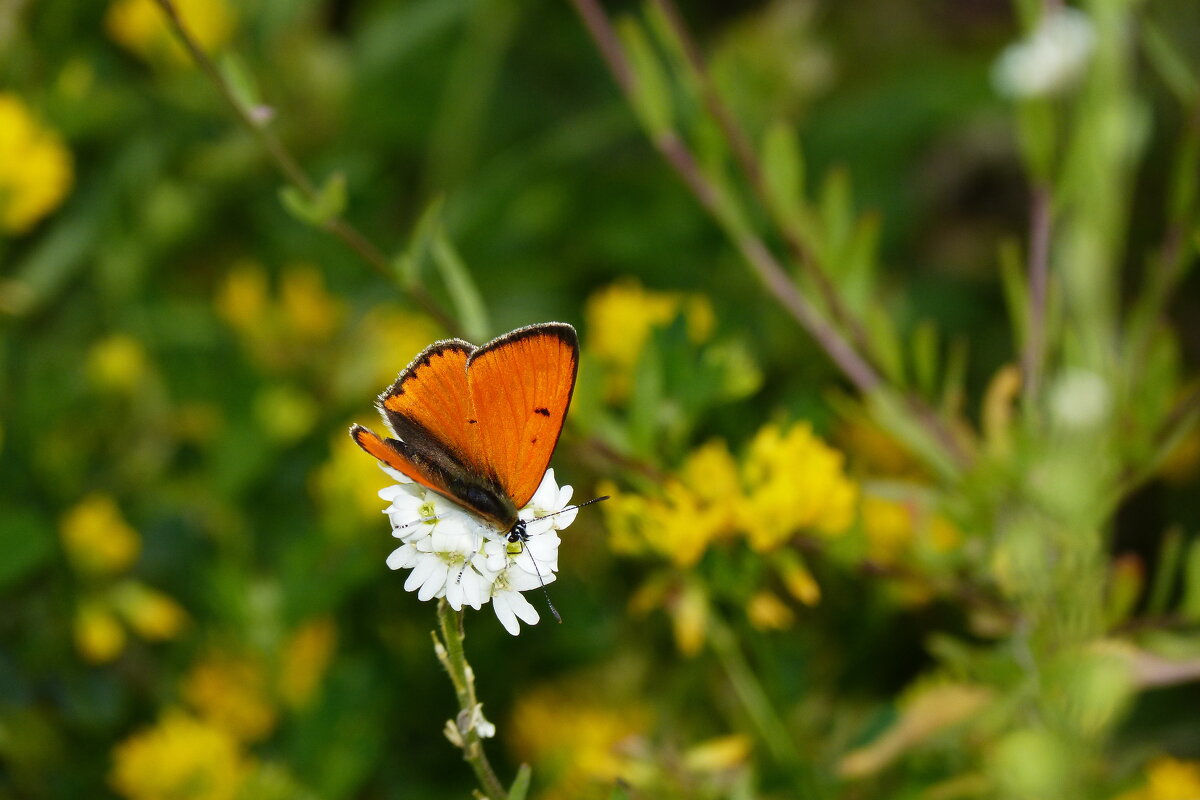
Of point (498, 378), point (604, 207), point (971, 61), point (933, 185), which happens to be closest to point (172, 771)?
point (498, 378)

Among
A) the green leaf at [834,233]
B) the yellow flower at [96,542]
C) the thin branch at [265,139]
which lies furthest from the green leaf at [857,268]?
the yellow flower at [96,542]

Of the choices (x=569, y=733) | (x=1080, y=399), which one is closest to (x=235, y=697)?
(x=569, y=733)

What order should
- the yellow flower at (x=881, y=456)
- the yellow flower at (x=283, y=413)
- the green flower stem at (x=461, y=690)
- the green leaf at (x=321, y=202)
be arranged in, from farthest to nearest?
the yellow flower at (x=881, y=456)
the yellow flower at (x=283, y=413)
the green leaf at (x=321, y=202)
the green flower stem at (x=461, y=690)

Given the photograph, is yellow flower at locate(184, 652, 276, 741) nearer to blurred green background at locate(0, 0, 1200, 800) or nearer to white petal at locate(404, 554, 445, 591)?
blurred green background at locate(0, 0, 1200, 800)

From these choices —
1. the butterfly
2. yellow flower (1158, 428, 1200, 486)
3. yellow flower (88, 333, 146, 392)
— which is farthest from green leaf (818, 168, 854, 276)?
yellow flower (88, 333, 146, 392)

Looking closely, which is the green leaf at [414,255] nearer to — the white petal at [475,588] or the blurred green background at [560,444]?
the blurred green background at [560,444]

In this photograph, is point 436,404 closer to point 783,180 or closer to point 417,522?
point 417,522
